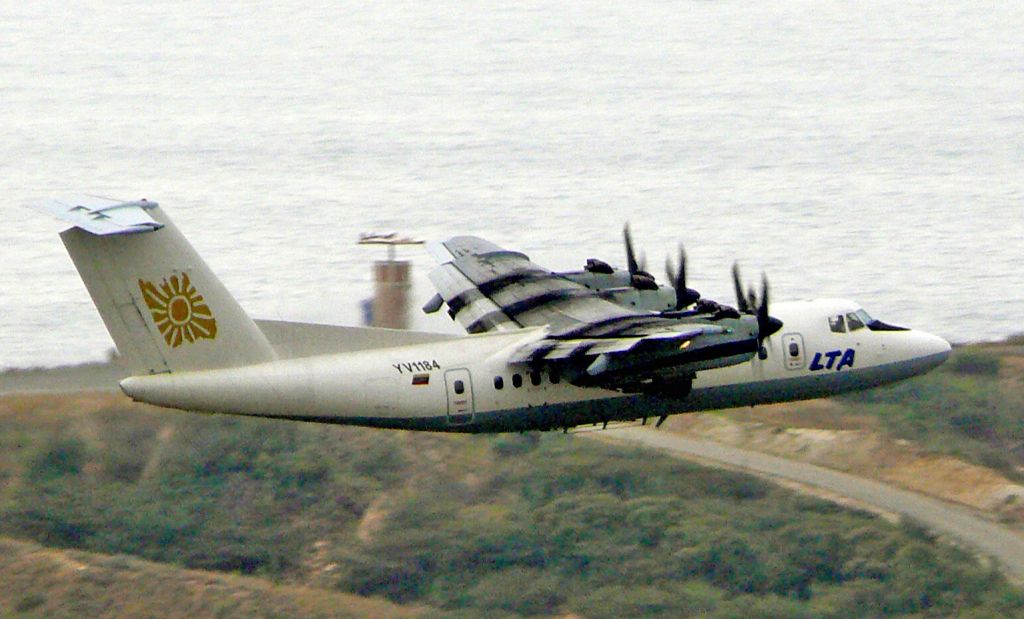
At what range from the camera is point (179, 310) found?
28156 millimetres

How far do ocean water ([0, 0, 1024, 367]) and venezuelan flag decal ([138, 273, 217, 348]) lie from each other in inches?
1289

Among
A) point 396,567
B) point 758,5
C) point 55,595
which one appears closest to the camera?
point 55,595

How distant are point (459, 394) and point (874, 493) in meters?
24.6

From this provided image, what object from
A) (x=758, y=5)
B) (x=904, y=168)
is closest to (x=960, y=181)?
(x=904, y=168)

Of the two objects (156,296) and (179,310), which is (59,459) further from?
(156,296)

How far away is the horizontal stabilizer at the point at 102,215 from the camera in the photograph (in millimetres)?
25688

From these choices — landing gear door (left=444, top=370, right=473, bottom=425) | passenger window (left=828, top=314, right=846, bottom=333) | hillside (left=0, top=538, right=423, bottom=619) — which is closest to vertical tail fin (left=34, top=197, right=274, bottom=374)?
landing gear door (left=444, top=370, right=473, bottom=425)

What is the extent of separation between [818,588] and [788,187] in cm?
4766

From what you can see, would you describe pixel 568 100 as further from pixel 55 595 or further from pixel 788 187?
pixel 55 595

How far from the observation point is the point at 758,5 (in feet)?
501

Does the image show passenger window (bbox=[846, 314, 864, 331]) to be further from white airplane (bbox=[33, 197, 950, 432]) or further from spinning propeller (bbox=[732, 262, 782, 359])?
spinning propeller (bbox=[732, 262, 782, 359])

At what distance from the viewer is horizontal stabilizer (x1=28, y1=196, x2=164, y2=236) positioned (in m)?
25.7

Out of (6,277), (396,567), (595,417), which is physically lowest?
(396,567)

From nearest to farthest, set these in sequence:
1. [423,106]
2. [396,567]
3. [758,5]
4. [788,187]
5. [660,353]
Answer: [660,353] → [396,567] → [788,187] → [423,106] → [758,5]
